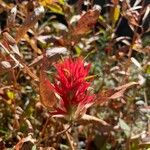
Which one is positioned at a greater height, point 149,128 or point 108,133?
point 149,128

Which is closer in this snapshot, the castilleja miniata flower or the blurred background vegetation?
the castilleja miniata flower

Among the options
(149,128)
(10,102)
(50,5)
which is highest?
(50,5)

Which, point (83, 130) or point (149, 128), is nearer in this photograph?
point (149, 128)

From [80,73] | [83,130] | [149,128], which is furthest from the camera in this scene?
[83,130]

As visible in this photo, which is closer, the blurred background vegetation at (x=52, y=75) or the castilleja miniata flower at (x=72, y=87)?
the castilleja miniata flower at (x=72, y=87)

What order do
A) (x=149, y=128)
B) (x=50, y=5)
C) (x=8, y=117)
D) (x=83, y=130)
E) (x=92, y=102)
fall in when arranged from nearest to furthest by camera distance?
1. (x=92, y=102)
2. (x=149, y=128)
3. (x=50, y=5)
4. (x=8, y=117)
5. (x=83, y=130)

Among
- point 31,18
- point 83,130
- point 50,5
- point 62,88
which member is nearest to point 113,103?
point 83,130

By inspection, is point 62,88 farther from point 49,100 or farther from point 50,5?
point 50,5

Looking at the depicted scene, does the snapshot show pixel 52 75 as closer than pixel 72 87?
No
